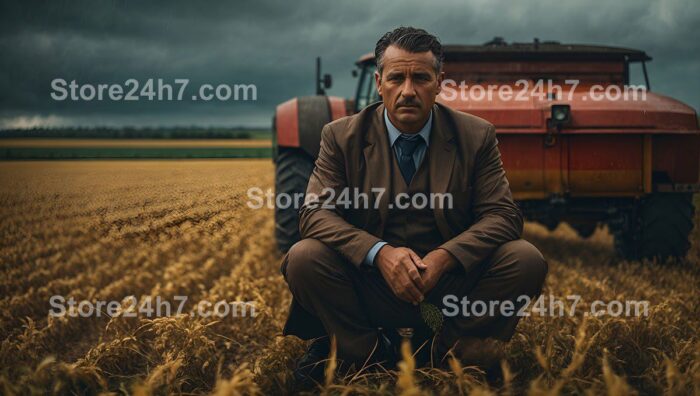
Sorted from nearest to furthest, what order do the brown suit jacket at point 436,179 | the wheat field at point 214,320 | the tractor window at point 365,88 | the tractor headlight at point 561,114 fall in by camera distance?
1. the wheat field at point 214,320
2. the brown suit jacket at point 436,179
3. the tractor headlight at point 561,114
4. the tractor window at point 365,88

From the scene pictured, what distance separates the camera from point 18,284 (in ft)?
16.4

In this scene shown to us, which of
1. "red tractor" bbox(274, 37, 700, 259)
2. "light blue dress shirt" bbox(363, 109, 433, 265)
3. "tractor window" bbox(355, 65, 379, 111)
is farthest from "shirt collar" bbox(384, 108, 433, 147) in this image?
"tractor window" bbox(355, 65, 379, 111)

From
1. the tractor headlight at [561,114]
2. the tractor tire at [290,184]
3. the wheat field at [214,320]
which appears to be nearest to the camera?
the wheat field at [214,320]

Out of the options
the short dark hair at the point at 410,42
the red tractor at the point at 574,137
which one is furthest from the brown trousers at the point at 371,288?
the red tractor at the point at 574,137

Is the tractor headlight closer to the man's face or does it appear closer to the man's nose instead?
the man's face

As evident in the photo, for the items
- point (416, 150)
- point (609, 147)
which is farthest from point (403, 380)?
point (609, 147)

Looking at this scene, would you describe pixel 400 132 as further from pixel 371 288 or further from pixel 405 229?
pixel 371 288

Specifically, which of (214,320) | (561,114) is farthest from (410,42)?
(561,114)

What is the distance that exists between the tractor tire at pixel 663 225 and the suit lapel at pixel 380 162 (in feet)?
12.1

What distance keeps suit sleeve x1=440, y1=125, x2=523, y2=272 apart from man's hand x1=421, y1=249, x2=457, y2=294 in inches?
1.1

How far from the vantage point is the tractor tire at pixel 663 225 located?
543 centimetres

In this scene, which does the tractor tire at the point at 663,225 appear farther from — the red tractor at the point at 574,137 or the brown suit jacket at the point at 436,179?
the brown suit jacket at the point at 436,179

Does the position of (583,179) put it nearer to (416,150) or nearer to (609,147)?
(609,147)

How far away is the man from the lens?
250 centimetres
